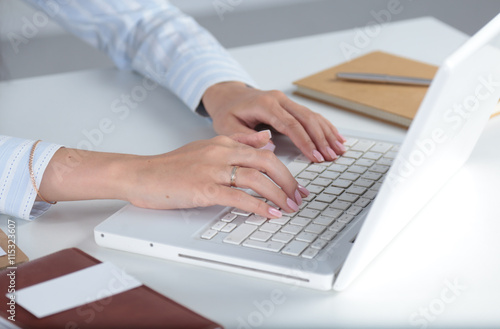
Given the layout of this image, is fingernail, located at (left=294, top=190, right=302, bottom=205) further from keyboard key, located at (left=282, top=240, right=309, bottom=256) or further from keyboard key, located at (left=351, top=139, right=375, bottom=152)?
keyboard key, located at (left=351, top=139, right=375, bottom=152)

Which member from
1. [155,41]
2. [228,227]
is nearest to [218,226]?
[228,227]

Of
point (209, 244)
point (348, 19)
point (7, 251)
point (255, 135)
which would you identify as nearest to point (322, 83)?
point (255, 135)

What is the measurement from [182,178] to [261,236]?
0.50 feet

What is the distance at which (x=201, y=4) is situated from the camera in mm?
4363

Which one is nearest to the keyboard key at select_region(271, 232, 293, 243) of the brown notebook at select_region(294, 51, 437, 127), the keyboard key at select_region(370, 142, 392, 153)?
the keyboard key at select_region(370, 142, 392, 153)

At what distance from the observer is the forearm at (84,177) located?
0.93 meters

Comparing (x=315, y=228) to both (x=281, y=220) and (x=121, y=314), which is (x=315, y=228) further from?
(x=121, y=314)

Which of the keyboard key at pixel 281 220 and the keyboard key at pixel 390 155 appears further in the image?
the keyboard key at pixel 390 155

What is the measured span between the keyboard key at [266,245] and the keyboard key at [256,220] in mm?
48

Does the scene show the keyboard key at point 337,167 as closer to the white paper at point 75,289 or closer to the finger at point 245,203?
the finger at point 245,203

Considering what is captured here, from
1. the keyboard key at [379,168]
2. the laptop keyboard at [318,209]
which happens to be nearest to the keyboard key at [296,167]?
the laptop keyboard at [318,209]

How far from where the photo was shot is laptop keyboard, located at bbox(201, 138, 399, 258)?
80 cm

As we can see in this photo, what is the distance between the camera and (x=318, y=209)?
880 millimetres

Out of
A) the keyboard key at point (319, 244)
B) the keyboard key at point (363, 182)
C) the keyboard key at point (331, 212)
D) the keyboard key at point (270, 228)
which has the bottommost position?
the keyboard key at point (363, 182)
